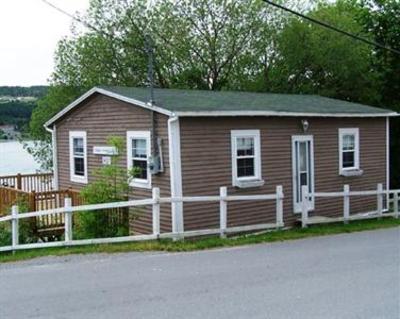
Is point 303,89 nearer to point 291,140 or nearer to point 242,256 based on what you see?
point 291,140

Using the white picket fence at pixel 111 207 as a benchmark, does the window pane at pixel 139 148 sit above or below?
above

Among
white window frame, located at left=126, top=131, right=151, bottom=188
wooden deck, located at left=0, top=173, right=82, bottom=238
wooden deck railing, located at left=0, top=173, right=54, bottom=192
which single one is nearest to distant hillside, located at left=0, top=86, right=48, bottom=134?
wooden deck railing, located at left=0, top=173, right=54, bottom=192

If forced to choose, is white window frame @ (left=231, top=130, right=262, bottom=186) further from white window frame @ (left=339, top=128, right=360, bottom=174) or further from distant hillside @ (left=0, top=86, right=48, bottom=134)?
distant hillside @ (left=0, top=86, right=48, bottom=134)

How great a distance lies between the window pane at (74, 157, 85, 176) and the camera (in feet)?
58.4

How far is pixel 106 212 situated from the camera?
540 inches

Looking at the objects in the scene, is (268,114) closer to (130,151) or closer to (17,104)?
(130,151)

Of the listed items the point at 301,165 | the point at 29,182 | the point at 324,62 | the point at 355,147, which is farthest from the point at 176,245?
the point at 324,62

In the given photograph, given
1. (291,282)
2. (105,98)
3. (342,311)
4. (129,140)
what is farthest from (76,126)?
(342,311)

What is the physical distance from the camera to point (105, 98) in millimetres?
16531

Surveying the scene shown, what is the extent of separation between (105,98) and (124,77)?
1440 cm

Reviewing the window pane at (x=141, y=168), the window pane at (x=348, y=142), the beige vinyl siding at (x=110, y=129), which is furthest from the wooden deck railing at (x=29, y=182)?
the window pane at (x=348, y=142)

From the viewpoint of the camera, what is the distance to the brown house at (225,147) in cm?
1416

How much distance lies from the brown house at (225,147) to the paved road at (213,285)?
3.10 metres

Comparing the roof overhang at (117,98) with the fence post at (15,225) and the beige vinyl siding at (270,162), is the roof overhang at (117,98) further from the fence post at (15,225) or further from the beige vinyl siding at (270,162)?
the fence post at (15,225)
